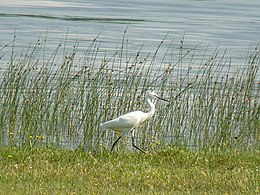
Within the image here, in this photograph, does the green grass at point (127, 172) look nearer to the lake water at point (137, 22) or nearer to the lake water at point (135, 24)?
the lake water at point (135, 24)

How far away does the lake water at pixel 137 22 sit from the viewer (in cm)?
2470

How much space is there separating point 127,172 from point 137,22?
22.7 meters

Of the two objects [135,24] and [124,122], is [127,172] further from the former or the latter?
[135,24]

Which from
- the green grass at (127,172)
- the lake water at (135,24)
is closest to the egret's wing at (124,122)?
the green grass at (127,172)

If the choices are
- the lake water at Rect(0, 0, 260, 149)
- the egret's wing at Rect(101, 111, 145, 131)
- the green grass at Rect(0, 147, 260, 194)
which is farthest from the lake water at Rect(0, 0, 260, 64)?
the green grass at Rect(0, 147, 260, 194)

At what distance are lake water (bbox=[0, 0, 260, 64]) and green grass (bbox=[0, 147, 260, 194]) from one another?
985 centimetres

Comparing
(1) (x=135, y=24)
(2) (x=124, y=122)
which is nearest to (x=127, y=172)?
(2) (x=124, y=122)

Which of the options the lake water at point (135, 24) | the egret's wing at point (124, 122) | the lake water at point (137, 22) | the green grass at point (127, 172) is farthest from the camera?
the lake water at point (137, 22)

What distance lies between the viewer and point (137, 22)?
31.1 m

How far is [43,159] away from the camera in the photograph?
9.30 metres

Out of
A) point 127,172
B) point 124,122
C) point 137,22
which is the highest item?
point 124,122

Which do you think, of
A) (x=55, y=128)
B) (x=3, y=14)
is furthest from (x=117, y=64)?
(x=3, y=14)

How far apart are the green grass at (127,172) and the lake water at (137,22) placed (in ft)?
32.3

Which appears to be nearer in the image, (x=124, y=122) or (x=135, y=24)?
(x=124, y=122)
